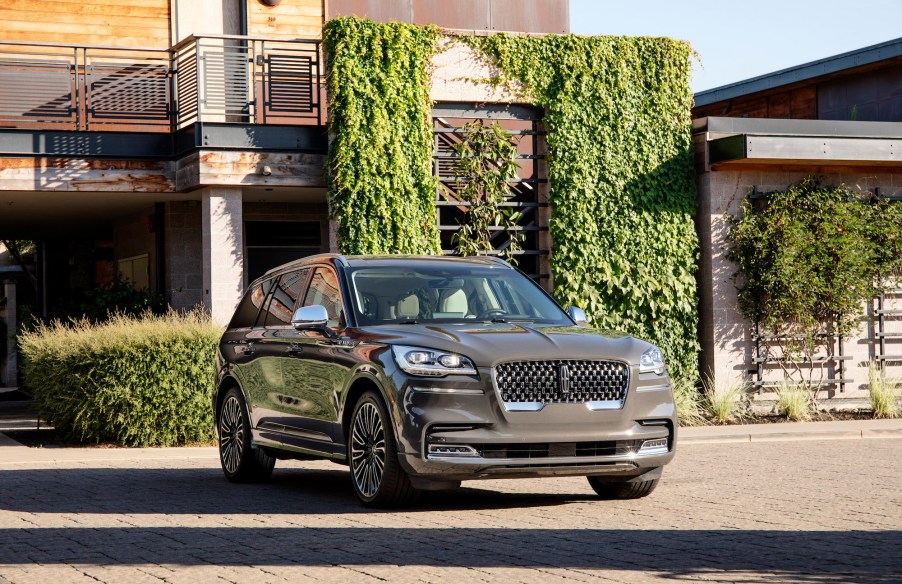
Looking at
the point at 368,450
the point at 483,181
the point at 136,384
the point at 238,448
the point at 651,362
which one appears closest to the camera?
the point at 368,450

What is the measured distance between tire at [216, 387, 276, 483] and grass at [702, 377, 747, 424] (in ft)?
29.9

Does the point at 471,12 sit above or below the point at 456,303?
above

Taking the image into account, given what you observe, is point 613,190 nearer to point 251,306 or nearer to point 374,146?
point 374,146

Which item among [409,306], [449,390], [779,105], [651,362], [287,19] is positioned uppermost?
[287,19]

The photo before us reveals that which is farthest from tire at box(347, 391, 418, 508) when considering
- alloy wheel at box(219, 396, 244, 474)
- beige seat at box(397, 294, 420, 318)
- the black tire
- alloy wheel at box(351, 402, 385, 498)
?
alloy wheel at box(219, 396, 244, 474)

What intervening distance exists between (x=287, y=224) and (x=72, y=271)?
9.93 metres

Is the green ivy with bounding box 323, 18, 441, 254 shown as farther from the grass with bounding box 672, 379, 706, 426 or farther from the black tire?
the black tire

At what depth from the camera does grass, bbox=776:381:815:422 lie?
19.0 meters

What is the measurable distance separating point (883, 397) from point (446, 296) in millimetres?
11114

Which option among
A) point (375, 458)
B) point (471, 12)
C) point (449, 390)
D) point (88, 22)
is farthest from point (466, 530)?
point (471, 12)

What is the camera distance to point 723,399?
19141mm

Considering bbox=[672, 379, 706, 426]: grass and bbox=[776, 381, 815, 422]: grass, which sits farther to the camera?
bbox=[776, 381, 815, 422]: grass

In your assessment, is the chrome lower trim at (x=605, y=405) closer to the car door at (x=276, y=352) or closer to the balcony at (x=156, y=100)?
the car door at (x=276, y=352)

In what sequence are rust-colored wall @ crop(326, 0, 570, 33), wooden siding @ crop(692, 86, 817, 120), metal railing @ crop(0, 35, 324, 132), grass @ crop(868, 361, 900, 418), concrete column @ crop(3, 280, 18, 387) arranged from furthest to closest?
concrete column @ crop(3, 280, 18, 387) < wooden siding @ crop(692, 86, 817, 120) < rust-colored wall @ crop(326, 0, 570, 33) < metal railing @ crop(0, 35, 324, 132) < grass @ crop(868, 361, 900, 418)
